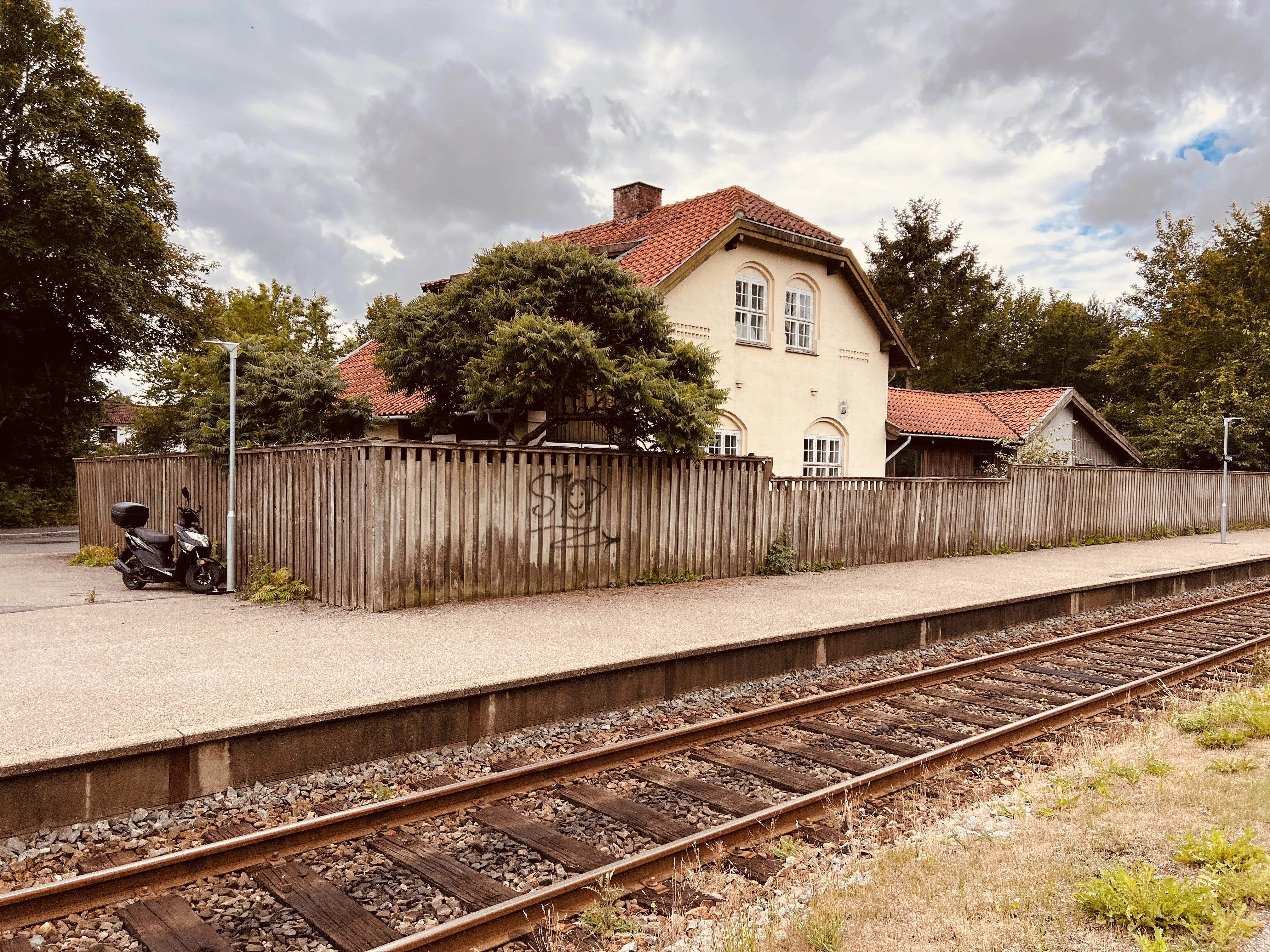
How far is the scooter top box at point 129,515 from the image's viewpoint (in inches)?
491

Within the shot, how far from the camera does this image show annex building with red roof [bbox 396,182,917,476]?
18516mm

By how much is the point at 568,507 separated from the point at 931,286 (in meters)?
38.6

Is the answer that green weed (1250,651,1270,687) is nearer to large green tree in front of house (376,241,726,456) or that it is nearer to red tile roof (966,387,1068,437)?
large green tree in front of house (376,241,726,456)

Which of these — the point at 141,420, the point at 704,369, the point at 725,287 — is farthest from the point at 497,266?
the point at 141,420

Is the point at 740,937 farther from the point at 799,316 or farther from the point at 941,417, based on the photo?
the point at 941,417

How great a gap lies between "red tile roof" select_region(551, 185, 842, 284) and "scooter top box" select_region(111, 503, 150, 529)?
31.9ft

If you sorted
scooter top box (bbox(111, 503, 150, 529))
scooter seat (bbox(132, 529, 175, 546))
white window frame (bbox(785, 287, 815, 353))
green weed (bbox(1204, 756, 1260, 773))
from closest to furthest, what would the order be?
1. green weed (bbox(1204, 756, 1260, 773))
2. scooter seat (bbox(132, 529, 175, 546))
3. scooter top box (bbox(111, 503, 150, 529))
4. white window frame (bbox(785, 287, 815, 353))

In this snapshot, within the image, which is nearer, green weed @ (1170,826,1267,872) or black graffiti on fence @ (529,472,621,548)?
green weed @ (1170,826,1267,872)

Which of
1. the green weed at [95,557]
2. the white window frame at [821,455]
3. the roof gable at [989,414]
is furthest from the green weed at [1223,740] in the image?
the roof gable at [989,414]

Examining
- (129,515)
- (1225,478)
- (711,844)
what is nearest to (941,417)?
(1225,478)

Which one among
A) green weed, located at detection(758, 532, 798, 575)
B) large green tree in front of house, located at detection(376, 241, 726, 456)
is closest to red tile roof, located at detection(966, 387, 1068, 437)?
green weed, located at detection(758, 532, 798, 575)

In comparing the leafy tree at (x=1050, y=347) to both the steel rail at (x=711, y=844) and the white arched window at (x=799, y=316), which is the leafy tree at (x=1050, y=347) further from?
the steel rail at (x=711, y=844)

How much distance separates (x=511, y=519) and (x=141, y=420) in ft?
114

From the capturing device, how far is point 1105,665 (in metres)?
9.45
